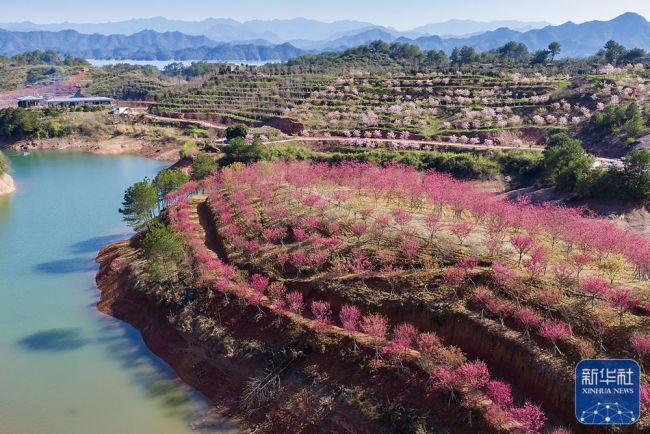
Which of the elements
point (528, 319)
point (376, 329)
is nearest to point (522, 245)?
point (528, 319)

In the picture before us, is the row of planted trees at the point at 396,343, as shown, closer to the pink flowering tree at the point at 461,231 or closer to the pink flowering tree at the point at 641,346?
the pink flowering tree at the point at 641,346

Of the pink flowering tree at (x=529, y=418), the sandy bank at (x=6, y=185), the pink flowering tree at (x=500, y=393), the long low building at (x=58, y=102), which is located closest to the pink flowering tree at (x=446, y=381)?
the pink flowering tree at (x=500, y=393)

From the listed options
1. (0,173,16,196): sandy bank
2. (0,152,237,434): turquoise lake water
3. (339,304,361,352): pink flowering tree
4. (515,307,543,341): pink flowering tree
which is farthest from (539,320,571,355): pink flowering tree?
(0,173,16,196): sandy bank

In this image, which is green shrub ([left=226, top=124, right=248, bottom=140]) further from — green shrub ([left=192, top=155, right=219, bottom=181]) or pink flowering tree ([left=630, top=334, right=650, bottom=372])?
pink flowering tree ([left=630, top=334, right=650, bottom=372])

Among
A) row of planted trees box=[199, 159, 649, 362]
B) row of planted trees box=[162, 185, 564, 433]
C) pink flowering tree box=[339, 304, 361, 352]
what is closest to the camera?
row of planted trees box=[162, 185, 564, 433]

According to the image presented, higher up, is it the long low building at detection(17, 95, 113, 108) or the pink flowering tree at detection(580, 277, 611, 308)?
the long low building at detection(17, 95, 113, 108)

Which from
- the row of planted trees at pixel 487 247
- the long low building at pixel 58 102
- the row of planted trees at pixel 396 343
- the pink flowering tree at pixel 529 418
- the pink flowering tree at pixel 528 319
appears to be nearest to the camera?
the pink flowering tree at pixel 529 418

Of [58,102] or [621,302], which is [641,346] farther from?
[58,102]
